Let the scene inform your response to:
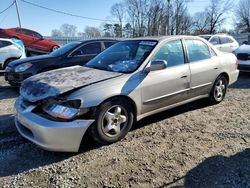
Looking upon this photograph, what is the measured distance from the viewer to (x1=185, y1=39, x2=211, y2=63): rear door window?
4.87 metres

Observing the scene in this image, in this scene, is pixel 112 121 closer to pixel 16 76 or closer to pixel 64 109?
pixel 64 109

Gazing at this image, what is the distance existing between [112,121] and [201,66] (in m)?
2.28

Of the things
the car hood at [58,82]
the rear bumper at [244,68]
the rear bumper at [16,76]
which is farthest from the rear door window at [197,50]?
the rear bumper at [244,68]

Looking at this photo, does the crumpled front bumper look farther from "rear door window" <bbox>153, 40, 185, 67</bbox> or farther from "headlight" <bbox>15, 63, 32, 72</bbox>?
"headlight" <bbox>15, 63, 32, 72</bbox>

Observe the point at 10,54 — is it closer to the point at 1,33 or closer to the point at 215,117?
the point at 1,33

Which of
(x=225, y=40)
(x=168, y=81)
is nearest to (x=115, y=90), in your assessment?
(x=168, y=81)

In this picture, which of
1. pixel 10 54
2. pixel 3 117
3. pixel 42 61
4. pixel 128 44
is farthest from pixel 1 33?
pixel 128 44

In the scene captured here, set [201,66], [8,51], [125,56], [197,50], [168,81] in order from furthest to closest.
Result: [8,51] < [197,50] < [201,66] < [125,56] < [168,81]

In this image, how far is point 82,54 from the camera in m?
7.20

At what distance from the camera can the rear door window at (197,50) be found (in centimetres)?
487

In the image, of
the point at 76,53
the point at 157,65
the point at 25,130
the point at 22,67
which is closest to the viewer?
the point at 25,130

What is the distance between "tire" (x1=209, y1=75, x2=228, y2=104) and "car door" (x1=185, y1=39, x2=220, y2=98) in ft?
0.57

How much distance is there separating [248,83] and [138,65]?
17.0 feet

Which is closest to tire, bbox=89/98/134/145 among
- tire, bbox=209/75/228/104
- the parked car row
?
tire, bbox=209/75/228/104
